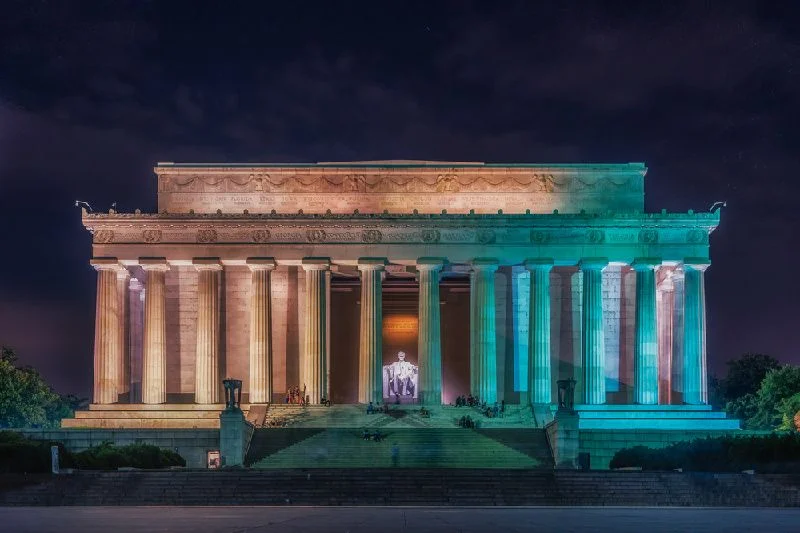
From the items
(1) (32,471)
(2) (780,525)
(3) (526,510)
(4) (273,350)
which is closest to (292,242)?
(4) (273,350)

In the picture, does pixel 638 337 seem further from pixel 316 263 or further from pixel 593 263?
pixel 316 263

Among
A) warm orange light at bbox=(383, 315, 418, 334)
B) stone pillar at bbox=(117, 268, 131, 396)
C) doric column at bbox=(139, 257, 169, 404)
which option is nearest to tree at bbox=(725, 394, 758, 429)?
warm orange light at bbox=(383, 315, 418, 334)

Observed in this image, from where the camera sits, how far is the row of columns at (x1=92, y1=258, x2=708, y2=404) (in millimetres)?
84500

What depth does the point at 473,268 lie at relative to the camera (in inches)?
3364

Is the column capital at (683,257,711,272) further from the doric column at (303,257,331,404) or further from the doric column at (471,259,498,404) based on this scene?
the doric column at (303,257,331,404)

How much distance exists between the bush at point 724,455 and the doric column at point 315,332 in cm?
2380

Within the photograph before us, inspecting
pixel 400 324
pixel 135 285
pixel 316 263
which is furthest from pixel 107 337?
pixel 400 324

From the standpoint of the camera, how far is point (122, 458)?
6384 cm

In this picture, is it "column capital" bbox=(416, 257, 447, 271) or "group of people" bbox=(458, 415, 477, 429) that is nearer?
"group of people" bbox=(458, 415, 477, 429)

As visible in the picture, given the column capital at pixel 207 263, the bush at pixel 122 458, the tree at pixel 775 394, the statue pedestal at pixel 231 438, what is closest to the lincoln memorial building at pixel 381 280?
the column capital at pixel 207 263

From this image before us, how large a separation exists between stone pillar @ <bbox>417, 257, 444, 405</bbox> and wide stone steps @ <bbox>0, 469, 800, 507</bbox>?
26.5 m

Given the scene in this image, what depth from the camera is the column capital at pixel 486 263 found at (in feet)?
278

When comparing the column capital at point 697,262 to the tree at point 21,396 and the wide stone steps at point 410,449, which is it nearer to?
the wide stone steps at point 410,449

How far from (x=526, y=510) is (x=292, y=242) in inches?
1519
